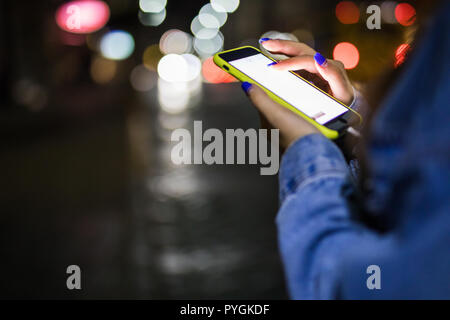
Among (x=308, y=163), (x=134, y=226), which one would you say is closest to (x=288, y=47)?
(x=308, y=163)

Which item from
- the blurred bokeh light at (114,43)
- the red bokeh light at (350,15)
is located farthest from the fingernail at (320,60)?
the blurred bokeh light at (114,43)

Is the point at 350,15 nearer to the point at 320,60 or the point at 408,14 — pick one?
the point at 320,60

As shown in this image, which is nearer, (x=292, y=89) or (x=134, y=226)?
(x=292, y=89)

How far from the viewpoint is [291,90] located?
141 cm

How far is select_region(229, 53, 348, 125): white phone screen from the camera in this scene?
1325mm

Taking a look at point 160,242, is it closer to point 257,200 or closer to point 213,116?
point 257,200

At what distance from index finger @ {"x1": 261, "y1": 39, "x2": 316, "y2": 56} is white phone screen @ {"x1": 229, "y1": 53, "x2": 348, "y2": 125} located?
6cm

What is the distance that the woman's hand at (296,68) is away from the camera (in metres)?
1.14

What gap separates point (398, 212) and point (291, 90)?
721 mm

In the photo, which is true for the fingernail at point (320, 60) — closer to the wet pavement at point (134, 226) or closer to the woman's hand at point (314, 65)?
the woman's hand at point (314, 65)

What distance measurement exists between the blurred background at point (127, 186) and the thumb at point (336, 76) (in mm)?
143

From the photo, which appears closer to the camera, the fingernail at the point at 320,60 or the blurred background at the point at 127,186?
the fingernail at the point at 320,60

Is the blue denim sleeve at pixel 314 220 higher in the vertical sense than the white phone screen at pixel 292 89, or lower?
lower

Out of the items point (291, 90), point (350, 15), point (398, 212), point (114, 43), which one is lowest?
point (398, 212)
